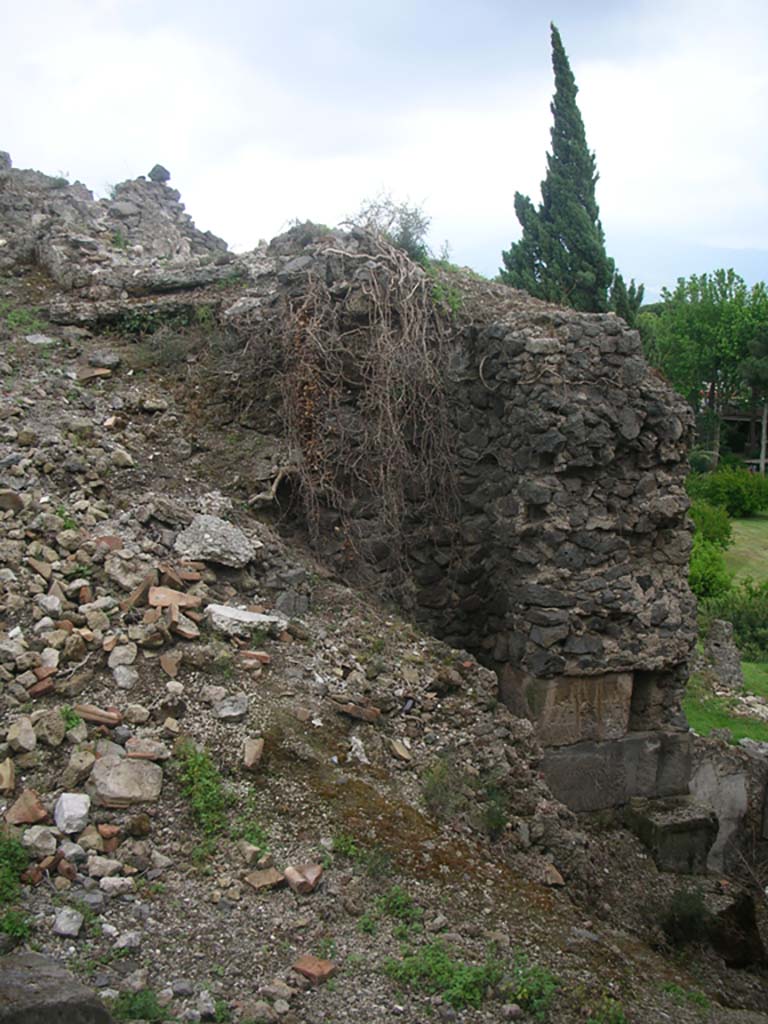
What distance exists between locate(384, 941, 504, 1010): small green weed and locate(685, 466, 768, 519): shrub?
24586 mm

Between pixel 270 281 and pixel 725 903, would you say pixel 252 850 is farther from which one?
pixel 270 281

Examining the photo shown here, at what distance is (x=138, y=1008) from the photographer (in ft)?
9.37

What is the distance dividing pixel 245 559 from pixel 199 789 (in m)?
1.80

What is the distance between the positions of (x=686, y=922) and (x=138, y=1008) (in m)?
3.45

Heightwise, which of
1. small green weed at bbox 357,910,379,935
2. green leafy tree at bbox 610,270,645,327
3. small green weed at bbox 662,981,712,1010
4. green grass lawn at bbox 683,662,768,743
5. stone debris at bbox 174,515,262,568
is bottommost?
green grass lawn at bbox 683,662,768,743

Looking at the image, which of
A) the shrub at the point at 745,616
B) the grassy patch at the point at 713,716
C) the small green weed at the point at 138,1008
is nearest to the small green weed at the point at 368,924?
the small green weed at the point at 138,1008

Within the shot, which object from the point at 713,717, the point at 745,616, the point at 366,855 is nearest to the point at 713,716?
the point at 713,717

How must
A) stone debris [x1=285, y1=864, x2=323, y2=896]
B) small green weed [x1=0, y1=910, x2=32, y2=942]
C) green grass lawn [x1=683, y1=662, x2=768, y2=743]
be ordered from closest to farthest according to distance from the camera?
small green weed [x1=0, y1=910, x2=32, y2=942] < stone debris [x1=285, y1=864, x2=323, y2=896] < green grass lawn [x1=683, y1=662, x2=768, y2=743]

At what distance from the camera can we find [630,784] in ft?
21.0

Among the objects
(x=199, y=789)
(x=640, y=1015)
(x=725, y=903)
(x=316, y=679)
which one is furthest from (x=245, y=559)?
(x=725, y=903)

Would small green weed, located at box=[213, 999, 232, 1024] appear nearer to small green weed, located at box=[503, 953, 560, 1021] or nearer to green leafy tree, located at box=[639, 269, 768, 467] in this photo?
small green weed, located at box=[503, 953, 560, 1021]

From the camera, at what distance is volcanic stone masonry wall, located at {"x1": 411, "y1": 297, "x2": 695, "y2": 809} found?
6.14 meters

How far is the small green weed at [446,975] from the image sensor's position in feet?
10.6

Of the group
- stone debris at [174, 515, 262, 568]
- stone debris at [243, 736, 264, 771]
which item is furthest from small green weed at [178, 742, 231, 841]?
stone debris at [174, 515, 262, 568]
